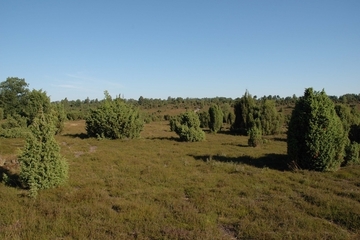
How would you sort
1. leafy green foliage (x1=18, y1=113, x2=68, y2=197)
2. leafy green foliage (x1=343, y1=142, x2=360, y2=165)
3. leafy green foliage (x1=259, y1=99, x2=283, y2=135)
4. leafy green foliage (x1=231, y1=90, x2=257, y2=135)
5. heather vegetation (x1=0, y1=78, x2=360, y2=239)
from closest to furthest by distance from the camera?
heather vegetation (x1=0, y1=78, x2=360, y2=239) < leafy green foliage (x1=18, y1=113, x2=68, y2=197) < leafy green foliage (x1=343, y1=142, x2=360, y2=165) < leafy green foliage (x1=259, y1=99, x2=283, y2=135) < leafy green foliage (x1=231, y1=90, x2=257, y2=135)

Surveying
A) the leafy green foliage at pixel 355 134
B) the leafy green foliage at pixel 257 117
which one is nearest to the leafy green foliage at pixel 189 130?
the leafy green foliage at pixel 257 117

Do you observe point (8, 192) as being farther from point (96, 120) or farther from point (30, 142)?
point (96, 120)

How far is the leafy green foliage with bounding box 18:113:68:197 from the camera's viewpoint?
7664mm

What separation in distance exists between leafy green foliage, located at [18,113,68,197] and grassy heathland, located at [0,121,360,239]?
1.34 ft

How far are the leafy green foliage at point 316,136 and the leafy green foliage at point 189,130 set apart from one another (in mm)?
12074

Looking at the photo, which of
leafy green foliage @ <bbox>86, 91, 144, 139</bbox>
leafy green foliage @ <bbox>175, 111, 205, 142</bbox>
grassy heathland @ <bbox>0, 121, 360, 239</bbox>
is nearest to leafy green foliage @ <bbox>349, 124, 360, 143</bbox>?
grassy heathland @ <bbox>0, 121, 360, 239</bbox>

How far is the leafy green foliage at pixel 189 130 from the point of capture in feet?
73.2

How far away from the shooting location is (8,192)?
7.42 meters

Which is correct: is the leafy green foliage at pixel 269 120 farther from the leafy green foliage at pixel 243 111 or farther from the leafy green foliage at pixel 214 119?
the leafy green foliage at pixel 214 119

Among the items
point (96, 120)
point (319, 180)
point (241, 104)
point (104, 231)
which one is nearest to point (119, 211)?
point (104, 231)

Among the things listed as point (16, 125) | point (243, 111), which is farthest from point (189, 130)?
point (16, 125)

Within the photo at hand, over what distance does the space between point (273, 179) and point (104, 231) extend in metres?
6.46

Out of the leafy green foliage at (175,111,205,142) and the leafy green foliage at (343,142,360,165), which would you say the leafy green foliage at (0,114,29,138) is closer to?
the leafy green foliage at (175,111,205,142)

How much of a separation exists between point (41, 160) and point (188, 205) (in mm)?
5109
